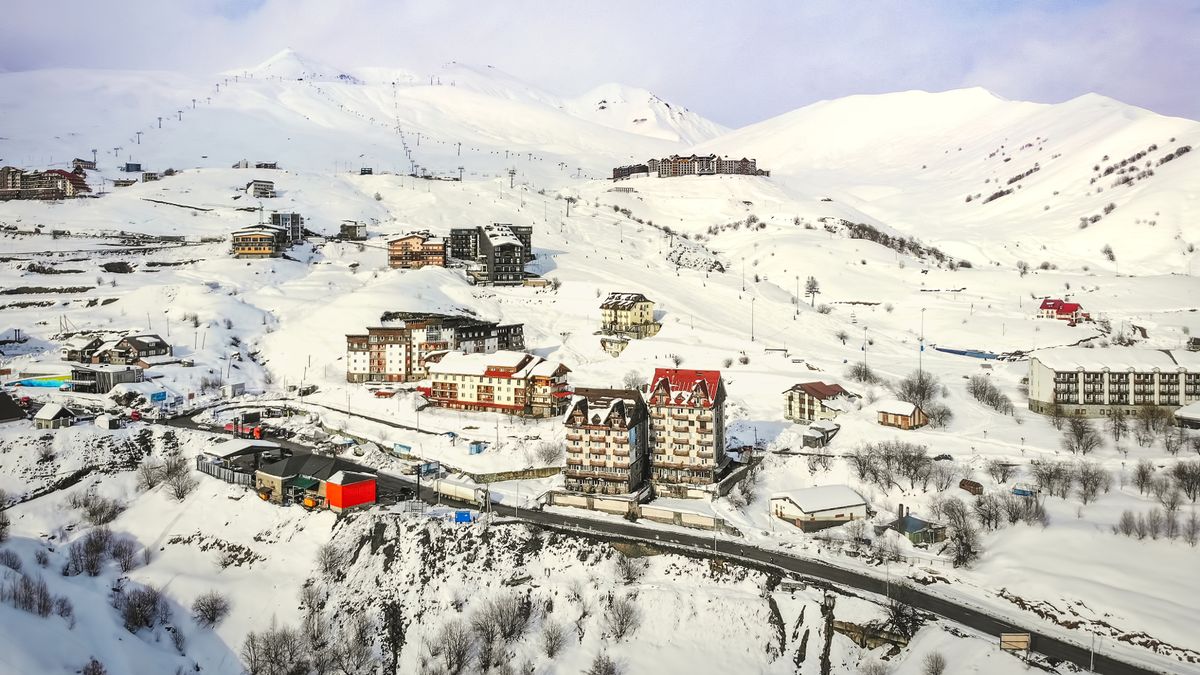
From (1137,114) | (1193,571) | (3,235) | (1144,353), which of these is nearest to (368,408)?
(1193,571)

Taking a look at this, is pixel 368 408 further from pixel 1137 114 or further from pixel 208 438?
pixel 1137 114

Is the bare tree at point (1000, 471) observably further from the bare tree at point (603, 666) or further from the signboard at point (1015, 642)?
the bare tree at point (603, 666)

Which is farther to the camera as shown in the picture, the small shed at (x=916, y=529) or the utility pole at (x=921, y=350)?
the utility pole at (x=921, y=350)

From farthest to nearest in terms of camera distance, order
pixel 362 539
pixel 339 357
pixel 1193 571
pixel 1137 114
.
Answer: pixel 1137 114 < pixel 339 357 < pixel 362 539 < pixel 1193 571

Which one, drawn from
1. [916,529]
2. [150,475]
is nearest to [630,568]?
[916,529]

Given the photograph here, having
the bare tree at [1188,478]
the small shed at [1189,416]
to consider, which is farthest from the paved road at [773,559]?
the small shed at [1189,416]

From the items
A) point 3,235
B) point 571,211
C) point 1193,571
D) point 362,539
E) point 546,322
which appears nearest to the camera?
point 1193,571
